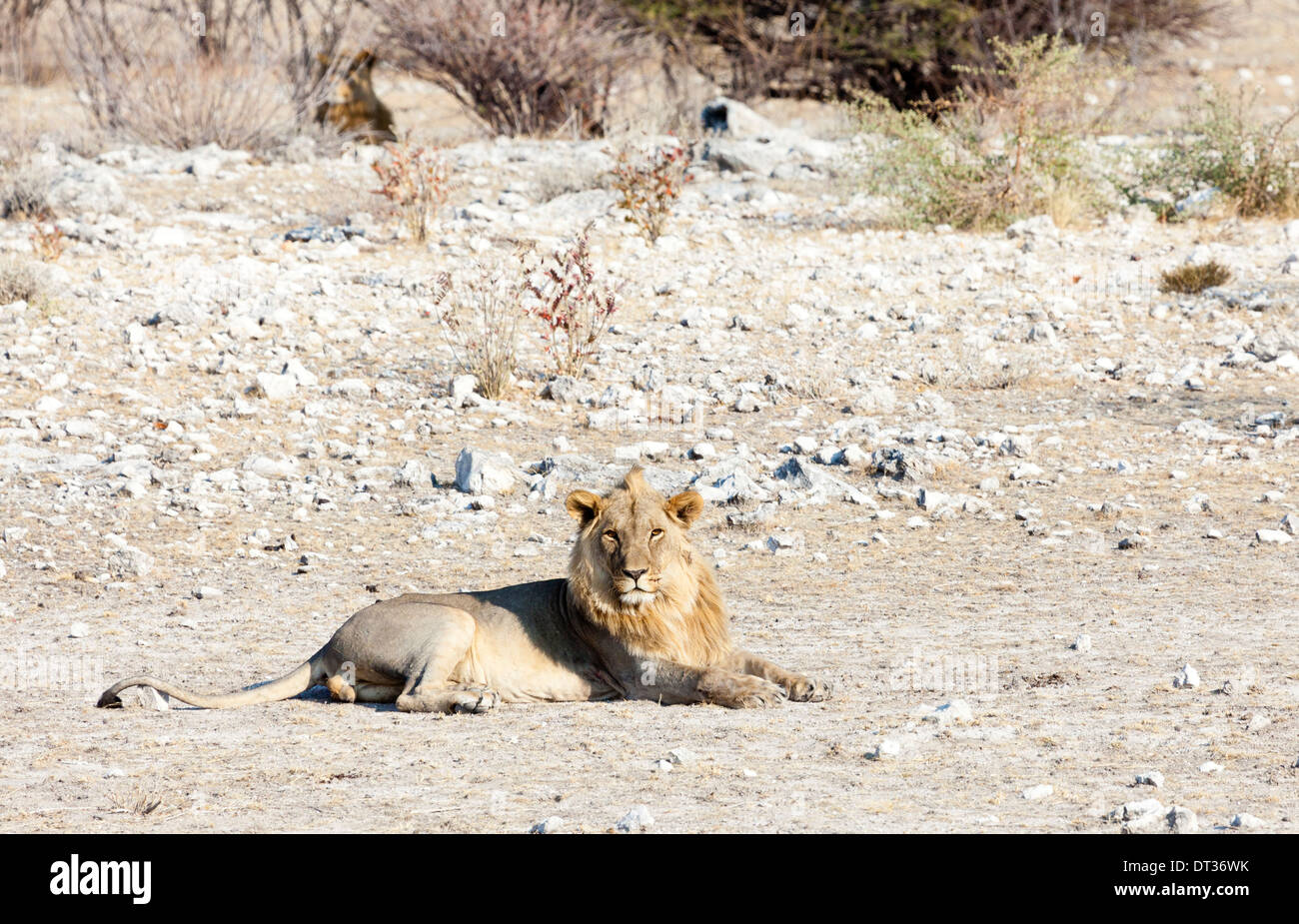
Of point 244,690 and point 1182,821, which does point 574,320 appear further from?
point 1182,821

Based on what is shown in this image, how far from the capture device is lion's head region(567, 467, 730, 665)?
566 centimetres

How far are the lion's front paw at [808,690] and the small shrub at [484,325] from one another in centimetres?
509

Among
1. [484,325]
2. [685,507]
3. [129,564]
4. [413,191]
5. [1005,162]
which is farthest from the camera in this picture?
[1005,162]

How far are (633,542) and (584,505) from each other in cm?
27

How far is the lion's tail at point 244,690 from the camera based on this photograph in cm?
556

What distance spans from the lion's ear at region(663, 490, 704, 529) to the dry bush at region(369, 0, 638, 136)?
13.7 m

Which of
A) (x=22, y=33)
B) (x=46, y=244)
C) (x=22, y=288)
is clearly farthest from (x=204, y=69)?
(x=22, y=33)

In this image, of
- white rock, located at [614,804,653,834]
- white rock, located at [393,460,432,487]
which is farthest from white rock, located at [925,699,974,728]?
white rock, located at [393,460,432,487]

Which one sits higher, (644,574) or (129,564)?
(644,574)

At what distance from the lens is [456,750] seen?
5051 millimetres

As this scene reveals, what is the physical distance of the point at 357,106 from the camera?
20.8m

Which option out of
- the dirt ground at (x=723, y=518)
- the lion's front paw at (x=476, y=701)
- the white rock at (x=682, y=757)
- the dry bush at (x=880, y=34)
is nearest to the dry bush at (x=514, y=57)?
the dry bush at (x=880, y=34)

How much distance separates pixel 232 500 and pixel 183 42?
473 inches

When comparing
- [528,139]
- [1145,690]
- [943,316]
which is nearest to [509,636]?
[1145,690]
